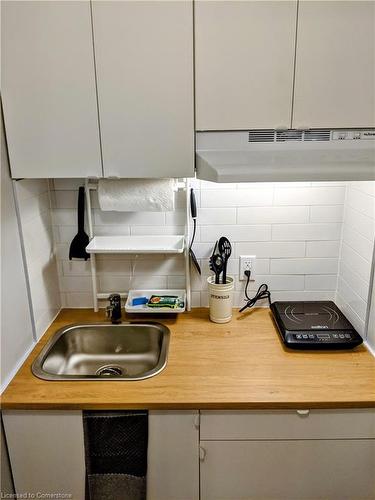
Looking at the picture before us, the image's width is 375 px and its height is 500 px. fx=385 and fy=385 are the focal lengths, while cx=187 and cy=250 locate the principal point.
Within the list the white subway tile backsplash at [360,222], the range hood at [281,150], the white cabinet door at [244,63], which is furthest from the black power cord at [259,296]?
the white cabinet door at [244,63]

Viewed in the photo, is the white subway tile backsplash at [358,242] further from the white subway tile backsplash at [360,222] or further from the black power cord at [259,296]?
the black power cord at [259,296]

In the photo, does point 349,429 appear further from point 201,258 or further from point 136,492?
point 201,258

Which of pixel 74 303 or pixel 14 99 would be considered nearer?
pixel 14 99

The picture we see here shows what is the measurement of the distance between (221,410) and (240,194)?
90 cm

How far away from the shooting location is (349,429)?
1.29 meters

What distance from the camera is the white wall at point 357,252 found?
1.49 metres

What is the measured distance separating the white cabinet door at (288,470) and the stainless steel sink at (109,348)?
50cm

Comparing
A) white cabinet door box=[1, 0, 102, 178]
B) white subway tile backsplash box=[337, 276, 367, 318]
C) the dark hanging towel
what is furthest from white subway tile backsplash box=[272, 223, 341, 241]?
the dark hanging towel

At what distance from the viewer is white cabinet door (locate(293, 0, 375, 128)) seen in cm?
122

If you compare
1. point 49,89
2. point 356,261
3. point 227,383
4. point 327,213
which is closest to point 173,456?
point 227,383

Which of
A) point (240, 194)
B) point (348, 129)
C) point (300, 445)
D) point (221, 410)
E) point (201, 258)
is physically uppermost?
point (348, 129)

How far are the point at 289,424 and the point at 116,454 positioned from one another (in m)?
0.61

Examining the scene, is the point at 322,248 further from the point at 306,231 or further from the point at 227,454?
the point at 227,454

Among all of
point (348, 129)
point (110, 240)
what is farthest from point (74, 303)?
point (348, 129)
